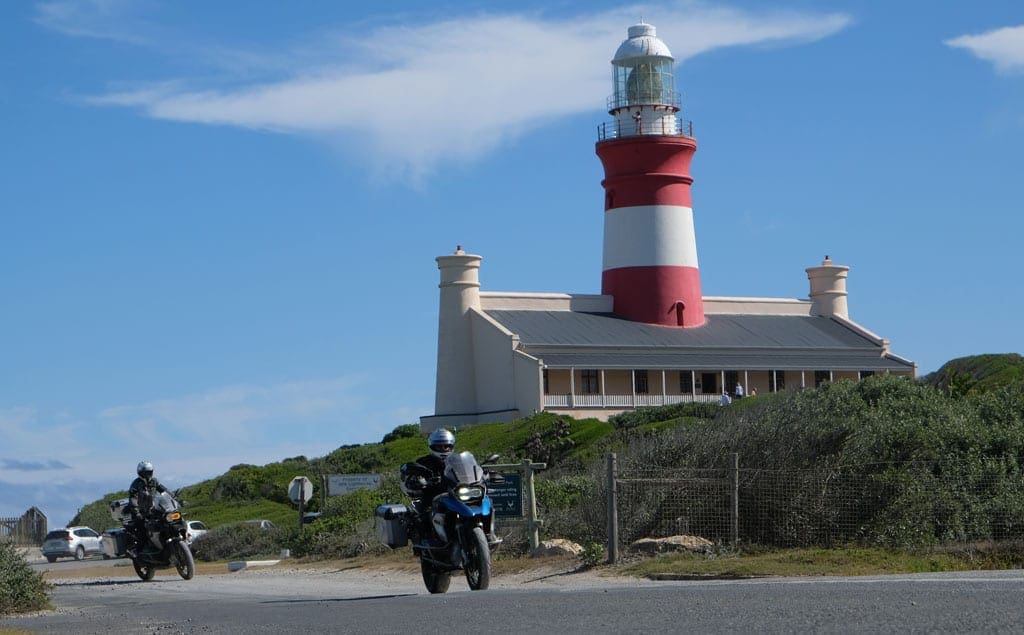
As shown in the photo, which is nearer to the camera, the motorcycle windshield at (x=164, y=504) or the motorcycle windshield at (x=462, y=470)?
the motorcycle windshield at (x=462, y=470)

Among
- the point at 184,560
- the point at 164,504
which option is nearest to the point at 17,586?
the point at 164,504

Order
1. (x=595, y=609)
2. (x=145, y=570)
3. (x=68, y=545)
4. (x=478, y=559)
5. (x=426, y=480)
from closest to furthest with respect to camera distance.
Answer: (x=595, y=609) < (x=478, y=559) < (x=426, y=480) < (x=145, y=570) < (x=68, y=545)

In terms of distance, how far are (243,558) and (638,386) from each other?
30.3m

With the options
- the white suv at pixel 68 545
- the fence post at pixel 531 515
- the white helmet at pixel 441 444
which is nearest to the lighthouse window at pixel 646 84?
the white suv at pixel 68 545

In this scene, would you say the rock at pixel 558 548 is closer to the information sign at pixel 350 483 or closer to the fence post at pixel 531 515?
the fence post at pixel 531 515

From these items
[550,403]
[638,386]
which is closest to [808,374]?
[638,386]

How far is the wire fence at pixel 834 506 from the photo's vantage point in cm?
1916

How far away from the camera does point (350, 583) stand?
20.5 meters

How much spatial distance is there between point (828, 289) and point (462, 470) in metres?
54.0

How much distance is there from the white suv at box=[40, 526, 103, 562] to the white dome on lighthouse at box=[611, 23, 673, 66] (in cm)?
2724

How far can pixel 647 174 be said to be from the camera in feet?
185

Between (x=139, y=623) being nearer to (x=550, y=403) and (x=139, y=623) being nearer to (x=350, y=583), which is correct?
(x=350, y=583)

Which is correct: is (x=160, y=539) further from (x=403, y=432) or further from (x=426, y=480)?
(x=403, y=432)

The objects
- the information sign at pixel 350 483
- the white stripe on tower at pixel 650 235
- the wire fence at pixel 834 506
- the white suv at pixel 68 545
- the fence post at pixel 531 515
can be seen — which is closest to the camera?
the wire fence at pixel 834 506
